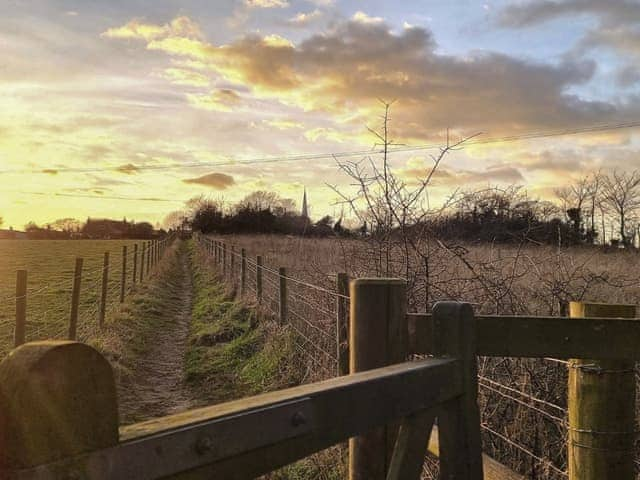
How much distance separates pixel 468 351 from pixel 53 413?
4.83ft

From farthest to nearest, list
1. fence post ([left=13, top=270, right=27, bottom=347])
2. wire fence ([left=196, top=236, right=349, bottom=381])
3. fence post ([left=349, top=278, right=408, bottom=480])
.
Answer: fence post ([left=13, top=270, right=27, bottom=347])
wire fence ([left=196, top=236, right=349, bottom=381])
fence post ([left=349, top=278, right=408, bottom=480])

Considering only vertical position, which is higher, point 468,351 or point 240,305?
point 468,351

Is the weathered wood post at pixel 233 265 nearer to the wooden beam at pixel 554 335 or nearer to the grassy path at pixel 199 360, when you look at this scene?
the grassy path at pixel 199 360

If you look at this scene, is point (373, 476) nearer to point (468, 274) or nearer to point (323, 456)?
point (323, 456)

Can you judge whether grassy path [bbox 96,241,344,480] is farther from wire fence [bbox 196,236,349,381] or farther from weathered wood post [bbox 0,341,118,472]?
weathered wood post [bbox 0,341,118,472]

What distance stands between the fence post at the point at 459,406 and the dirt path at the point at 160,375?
533 cm

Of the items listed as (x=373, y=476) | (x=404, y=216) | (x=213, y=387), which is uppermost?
(x=404, y=216)

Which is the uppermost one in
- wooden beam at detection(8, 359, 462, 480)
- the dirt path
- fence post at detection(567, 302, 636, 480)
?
wooden beam at detection(8, 359, 462, 480)

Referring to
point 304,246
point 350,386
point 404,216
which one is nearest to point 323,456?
point 404,216

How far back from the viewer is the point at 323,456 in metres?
4.57

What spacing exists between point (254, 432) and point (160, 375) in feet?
25.9

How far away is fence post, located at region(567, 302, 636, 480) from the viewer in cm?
230

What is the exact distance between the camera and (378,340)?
216 centimetres

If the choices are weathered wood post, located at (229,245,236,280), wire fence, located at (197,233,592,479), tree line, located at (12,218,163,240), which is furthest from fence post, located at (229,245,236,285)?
tree line, located at (12,218,163,240)
